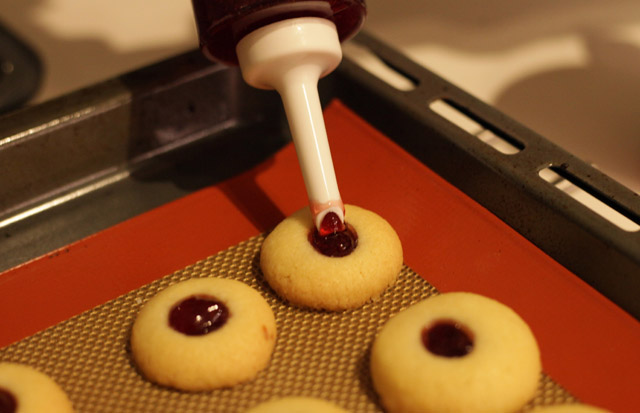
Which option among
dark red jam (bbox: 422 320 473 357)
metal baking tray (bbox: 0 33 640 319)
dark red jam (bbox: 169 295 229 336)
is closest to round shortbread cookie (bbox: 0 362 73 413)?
dark red jam (bbox: 169 295 229 336)

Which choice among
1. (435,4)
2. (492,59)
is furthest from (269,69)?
(435,4)

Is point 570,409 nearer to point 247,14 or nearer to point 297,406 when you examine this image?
point 297,406

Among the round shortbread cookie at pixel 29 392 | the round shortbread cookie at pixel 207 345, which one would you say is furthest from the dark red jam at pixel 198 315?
the round shortbread cookie at pixel 29 392

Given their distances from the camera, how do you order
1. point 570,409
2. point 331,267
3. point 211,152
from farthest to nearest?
1. point 211,152
2. point 331,267
3. point 570,409

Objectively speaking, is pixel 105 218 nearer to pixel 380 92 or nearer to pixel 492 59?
pixel 380 92

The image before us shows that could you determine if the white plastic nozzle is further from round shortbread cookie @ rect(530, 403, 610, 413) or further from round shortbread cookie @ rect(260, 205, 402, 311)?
round shortbread cookie @ rect(530, 403, 610, 413)

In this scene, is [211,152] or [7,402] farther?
[211,152]

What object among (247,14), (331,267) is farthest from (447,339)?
(247,14)
